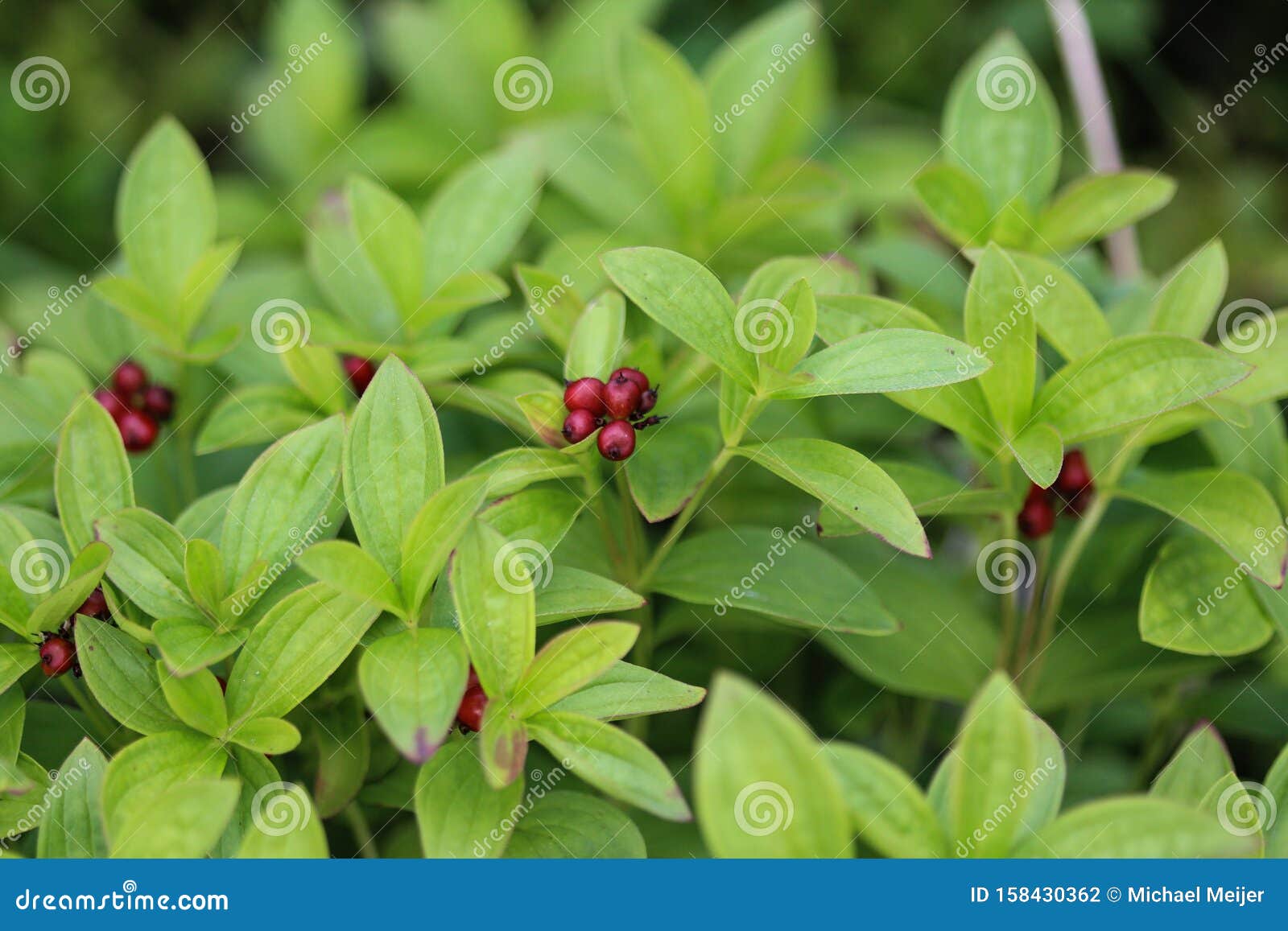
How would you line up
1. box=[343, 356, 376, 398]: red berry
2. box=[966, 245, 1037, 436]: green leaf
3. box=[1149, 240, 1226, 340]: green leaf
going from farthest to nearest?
box=[343, 356, 376, 398]: red berry
box=[1149, 240, 1226, 340]: green leaf
box=[966, 245, 1037, 436]: green leaf

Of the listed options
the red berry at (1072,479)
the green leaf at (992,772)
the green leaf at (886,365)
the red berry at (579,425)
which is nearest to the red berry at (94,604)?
the red berry at (579,425)

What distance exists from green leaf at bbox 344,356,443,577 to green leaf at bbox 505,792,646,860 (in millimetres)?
338

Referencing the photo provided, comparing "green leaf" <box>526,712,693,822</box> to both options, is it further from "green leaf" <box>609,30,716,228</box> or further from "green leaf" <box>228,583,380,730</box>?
"green leaf" <box>609,30,716,228</box>

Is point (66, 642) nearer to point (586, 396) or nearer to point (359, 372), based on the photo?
point (359, 372)

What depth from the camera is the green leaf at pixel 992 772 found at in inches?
36.1

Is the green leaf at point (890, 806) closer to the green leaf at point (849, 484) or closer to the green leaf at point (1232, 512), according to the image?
the green leaf at point (849, 484)

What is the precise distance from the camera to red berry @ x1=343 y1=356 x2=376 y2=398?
58.3 inches

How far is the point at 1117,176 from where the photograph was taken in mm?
1540

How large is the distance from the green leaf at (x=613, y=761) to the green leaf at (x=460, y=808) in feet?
0.29

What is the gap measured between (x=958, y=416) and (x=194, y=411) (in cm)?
110

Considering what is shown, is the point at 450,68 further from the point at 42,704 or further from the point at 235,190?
the point at 42,704

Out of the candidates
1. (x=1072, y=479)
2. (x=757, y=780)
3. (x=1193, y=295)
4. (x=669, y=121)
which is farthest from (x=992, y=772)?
(x=669, y=121)

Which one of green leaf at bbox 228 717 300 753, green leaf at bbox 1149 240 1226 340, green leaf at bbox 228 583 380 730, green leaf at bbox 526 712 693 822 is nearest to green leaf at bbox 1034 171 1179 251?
green leaf at bbox 1149 240 1226 340
